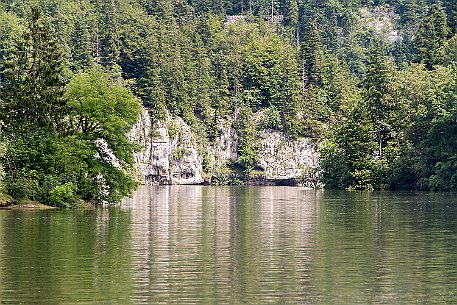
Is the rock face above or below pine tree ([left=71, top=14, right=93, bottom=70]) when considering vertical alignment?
below

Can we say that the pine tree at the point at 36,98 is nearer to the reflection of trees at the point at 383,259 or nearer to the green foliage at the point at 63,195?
the green foliage at the point at 63,195

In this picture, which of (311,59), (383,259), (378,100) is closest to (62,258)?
(383,259)

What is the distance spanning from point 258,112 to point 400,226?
408 feet

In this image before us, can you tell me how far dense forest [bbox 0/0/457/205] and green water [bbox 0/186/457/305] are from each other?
10075mm

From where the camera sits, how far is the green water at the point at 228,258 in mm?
26938

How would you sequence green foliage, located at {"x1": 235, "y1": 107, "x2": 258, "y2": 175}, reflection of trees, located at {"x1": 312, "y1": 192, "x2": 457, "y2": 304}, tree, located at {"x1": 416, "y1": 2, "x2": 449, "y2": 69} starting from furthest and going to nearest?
green foliage, located at {"x1": 235, "y1": 107, "x2": 258, "y2": 175}
tree, located at {"x1": 416, "y1": 2, "x2": 449, "y2": 69}
reflection of trees, located at {"x1": 312, "y1": 192, "x2": 457, "y2": 304}

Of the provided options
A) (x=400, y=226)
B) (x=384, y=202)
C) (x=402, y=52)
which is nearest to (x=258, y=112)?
(x=402, y=52)

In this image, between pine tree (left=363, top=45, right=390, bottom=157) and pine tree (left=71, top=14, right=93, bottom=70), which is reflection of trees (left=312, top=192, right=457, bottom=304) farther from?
pine tree (left=71, top=14, right=93, bottom=70)

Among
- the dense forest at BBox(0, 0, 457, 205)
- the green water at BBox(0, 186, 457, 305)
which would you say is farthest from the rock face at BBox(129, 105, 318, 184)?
the green water at BBox(0, 186, 457, 305)

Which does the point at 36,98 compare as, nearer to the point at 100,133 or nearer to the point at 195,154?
the point at 100,133

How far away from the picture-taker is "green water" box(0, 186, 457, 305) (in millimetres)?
26938

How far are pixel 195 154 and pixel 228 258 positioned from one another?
125 meters

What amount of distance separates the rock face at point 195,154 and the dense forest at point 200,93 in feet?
5.92

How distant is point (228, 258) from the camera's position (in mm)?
34906
